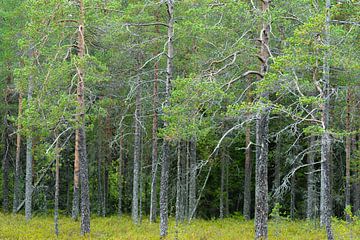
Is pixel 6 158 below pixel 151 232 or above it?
above

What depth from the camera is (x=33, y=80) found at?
16188 millimetres

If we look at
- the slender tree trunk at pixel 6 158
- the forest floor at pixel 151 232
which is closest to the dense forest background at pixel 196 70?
the slender tree trunk at pixel 6 158

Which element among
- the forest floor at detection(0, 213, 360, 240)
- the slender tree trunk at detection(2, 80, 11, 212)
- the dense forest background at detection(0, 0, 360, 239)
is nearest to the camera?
the dense forest background at detection(0, 0, 360, 239)

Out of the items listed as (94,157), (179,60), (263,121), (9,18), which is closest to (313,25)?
(263,121)

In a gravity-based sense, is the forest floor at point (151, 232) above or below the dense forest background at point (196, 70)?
below

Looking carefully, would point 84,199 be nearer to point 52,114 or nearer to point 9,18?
point 52,114

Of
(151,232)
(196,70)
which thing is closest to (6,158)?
(151,232)

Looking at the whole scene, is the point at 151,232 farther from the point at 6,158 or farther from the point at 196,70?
the point at 6,158

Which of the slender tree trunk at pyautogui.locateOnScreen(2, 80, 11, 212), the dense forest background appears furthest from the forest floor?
the slender tree trunk at pyautogui.locateOnScreen(2, 80, 11, 212)

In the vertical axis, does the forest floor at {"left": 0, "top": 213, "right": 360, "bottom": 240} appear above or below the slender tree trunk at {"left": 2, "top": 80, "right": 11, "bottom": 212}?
below

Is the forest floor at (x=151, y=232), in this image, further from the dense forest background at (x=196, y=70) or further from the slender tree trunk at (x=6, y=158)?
the slender tree trunk at (x=6, y=158)

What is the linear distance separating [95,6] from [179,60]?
221 inches

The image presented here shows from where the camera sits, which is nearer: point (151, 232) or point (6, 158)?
point (151, 232)

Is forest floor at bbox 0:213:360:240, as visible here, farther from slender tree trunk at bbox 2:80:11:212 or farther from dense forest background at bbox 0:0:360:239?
slender tree trunk at bbox 2:80:11:212
